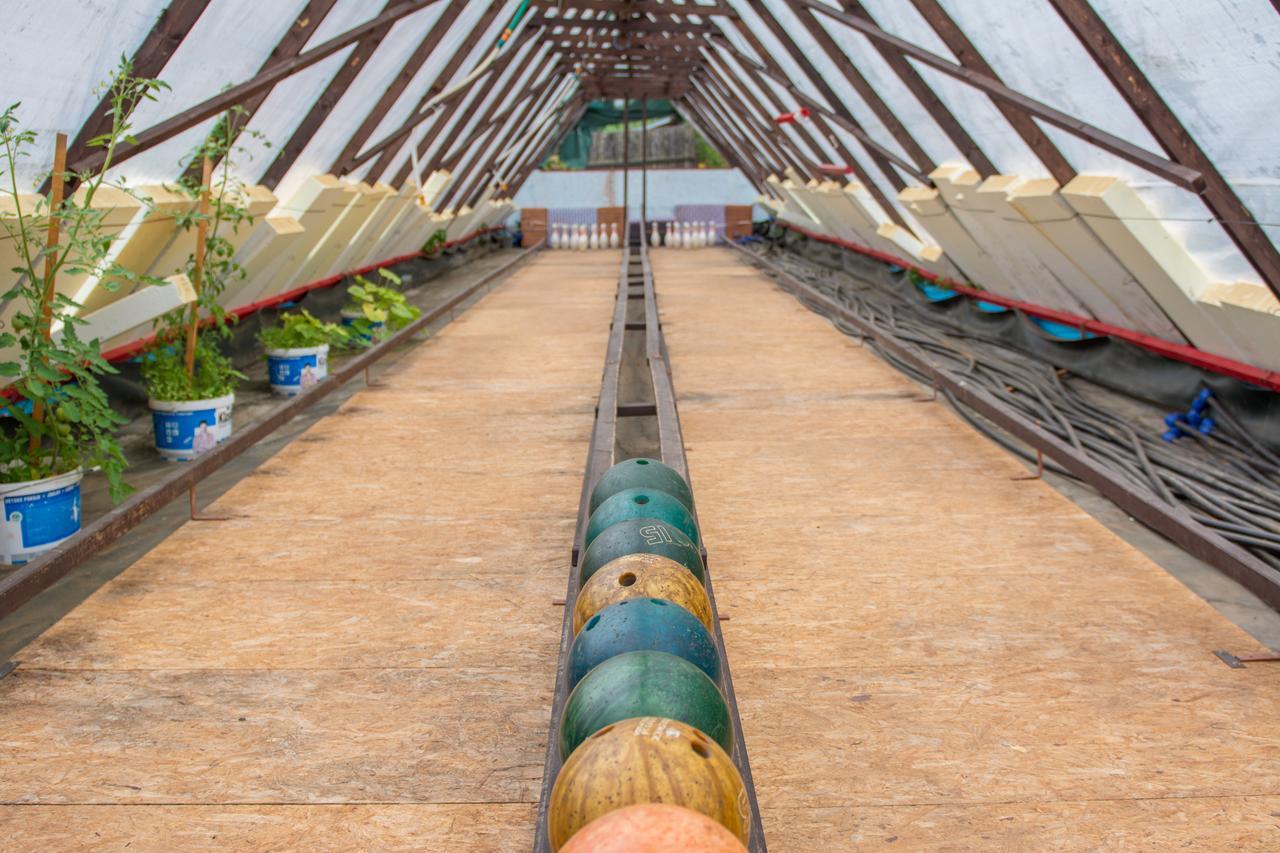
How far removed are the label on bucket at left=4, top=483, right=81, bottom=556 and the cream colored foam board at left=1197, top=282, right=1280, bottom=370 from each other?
5465mm

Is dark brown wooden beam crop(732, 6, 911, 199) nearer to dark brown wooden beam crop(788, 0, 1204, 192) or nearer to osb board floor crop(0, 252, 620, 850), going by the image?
dark brown wooden beam crop(788, 0, 1204, 192)

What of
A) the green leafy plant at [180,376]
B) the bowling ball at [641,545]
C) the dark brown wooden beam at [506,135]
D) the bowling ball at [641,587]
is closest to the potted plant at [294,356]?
the green leafy plant at [180,376]

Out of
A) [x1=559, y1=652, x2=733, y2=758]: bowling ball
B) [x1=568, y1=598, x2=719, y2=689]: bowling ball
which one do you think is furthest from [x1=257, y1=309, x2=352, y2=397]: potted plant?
[x1=559, y1=652, x2=733, y2=758]: bowling ball

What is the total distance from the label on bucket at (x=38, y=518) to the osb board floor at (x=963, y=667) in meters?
2.58

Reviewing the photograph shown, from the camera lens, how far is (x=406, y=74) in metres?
9.36

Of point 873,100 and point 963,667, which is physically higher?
point 873,100

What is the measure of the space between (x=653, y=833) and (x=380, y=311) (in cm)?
837

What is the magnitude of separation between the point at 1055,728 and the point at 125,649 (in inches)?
115

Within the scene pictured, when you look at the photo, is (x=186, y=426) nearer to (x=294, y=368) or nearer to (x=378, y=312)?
(x=294, y=368)

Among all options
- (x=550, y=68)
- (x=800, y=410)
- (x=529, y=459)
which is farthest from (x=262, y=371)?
(x=550, y=68)

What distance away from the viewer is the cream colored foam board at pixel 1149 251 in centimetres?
604

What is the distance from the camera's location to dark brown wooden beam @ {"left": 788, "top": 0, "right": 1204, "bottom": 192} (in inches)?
200

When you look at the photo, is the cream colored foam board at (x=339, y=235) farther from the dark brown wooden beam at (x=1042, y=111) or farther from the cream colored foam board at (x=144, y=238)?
the dark brown wooden beam at (x=1042, y=111)

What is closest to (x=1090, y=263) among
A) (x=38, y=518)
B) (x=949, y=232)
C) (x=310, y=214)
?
(x=949, y=232)
